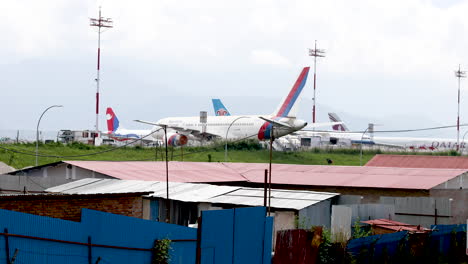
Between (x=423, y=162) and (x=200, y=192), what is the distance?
19196mm

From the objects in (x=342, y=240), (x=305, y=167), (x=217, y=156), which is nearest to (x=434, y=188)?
(x=305, y=167)

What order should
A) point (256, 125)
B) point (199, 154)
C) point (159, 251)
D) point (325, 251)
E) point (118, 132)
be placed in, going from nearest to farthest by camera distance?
point (159, 251) → point (325, 251) → point (199, 154) → point (256, 125) → point (118, 132)

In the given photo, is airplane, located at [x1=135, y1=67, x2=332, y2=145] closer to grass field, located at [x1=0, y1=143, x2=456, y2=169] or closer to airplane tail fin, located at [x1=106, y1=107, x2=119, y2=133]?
grass field, located at [x1=0, y1=143, x2=456, y2=169]

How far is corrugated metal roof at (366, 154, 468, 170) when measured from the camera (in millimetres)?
42062

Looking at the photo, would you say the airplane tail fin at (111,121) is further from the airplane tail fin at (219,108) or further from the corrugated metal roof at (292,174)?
the corrugated metal roof at (292,174)

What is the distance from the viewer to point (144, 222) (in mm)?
16438

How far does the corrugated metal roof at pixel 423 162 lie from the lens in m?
42.1

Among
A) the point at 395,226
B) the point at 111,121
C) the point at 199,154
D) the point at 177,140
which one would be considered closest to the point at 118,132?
the point at 111,121

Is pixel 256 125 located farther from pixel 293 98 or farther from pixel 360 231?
pixel 360 231

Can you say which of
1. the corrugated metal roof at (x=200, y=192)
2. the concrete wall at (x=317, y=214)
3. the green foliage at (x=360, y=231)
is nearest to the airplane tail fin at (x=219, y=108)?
the corrugated metal roof at (x=200, y=192)

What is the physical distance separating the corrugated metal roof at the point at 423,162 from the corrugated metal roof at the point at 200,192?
15.7 metres

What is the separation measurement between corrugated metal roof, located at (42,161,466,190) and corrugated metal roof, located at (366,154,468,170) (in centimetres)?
686

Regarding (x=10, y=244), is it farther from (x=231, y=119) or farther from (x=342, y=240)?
(x=231, y=119)

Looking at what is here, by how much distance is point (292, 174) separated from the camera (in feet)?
119
